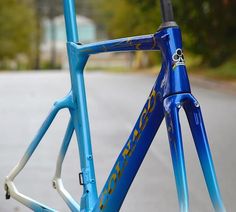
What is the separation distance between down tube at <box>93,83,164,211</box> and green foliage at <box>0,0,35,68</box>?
64794mm

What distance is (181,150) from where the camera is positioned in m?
2.21

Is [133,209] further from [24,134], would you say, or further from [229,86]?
[229,86]

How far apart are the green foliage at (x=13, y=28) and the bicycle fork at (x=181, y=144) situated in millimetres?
65164

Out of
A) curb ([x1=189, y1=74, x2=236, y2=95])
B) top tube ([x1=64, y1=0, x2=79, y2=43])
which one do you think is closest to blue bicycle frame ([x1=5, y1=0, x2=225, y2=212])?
top tube ([x1=64, y1=0, x2=79, y2=43])

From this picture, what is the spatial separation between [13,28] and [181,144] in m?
67.3

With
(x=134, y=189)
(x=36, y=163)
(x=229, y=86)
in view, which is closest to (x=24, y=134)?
(x=36, y=163)

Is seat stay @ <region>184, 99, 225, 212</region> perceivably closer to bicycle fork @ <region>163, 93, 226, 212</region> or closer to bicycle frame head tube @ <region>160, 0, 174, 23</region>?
bicycle fork @ <region>163, 93, 226, 212</region>

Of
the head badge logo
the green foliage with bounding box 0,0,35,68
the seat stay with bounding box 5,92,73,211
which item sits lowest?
A: the green foliage with bounding box 0,0,35,68

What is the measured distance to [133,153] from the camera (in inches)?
99.0

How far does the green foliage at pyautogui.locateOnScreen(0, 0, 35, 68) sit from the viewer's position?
66562mm

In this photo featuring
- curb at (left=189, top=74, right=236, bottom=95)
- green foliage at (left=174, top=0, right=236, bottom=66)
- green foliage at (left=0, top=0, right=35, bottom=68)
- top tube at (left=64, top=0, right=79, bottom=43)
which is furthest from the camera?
green foliage at (left=0, top=0, right=35, bottom=68)

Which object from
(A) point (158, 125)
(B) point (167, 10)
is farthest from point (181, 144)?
(B) point (167, 10)

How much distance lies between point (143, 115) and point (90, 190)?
738mm

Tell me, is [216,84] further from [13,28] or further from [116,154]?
[13,28]
